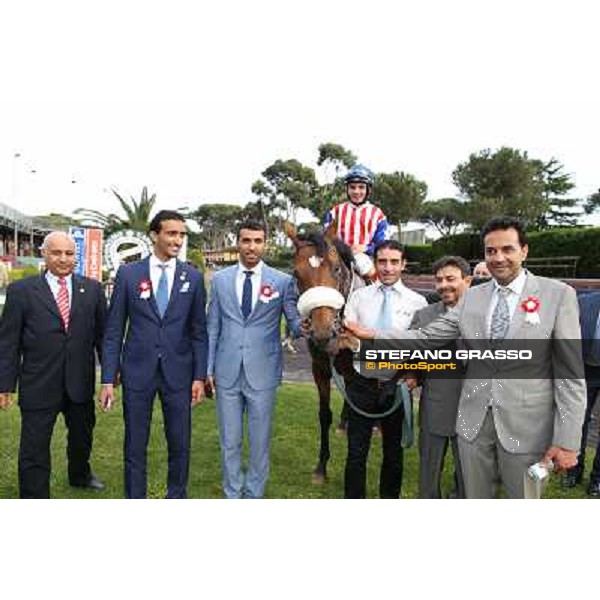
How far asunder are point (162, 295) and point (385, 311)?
1.18 meters

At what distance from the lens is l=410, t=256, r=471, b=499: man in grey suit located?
2.54 m

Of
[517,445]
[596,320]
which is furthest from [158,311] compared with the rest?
[596,320]

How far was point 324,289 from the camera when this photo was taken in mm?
2697

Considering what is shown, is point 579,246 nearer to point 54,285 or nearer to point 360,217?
point 360,217

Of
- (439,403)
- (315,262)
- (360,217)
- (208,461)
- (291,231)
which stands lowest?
(208,461)

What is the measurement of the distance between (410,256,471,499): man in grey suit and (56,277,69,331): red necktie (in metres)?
1.91

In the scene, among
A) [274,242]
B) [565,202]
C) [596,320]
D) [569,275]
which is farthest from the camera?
[565,202]

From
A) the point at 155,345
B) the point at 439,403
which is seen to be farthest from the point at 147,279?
the point at 439,403

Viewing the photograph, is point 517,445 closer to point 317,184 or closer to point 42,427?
point 42,427

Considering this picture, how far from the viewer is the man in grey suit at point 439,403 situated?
8.35ft

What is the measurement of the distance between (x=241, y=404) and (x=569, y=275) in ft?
33.8

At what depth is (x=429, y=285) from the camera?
38.8 ft

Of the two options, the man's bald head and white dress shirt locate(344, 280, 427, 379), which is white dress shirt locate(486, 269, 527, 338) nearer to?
white dress shirt locate(344, 280, 427, 379)

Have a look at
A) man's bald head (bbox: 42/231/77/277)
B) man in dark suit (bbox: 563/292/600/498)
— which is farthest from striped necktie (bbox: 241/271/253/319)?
man in dark suit (bbox: 563/292/600/498)
